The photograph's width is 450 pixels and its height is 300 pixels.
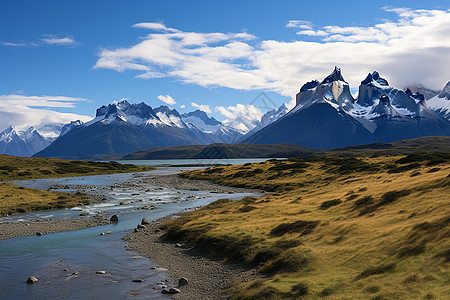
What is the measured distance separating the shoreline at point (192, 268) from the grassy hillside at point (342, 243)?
49.5 inches

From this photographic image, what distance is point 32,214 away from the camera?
195 feet

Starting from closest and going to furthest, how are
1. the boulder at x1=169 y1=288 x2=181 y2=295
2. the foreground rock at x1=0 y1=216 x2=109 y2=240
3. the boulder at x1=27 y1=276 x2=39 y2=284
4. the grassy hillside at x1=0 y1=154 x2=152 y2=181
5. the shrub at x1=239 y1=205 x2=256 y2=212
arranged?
the boulder at x1=169 y1=288 x2=181 y2=295 → the boulder at x1=27 y1=276 x2=39 y2=284 → the foreground rock at x1=0 y1=216 x2=109 y2=240 → the shrub at x1=239 y1=205 x2=256 y2=212 → the grassy hillside at x1=0 y1=154 x2=152 y2=181

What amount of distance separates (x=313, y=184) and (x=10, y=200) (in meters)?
67.1

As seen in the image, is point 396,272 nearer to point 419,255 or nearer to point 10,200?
point 419,255

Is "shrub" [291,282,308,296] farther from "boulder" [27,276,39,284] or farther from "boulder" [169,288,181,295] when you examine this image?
"boulder" [27,276,39,284]

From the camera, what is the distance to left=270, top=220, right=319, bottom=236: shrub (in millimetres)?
33719

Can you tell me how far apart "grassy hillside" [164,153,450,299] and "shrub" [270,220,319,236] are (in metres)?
0.10

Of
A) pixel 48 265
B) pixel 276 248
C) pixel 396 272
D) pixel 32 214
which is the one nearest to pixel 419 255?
pixel 396 272

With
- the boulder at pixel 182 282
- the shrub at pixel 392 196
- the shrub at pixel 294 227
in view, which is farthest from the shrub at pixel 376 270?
the shrub at pixel 392 196

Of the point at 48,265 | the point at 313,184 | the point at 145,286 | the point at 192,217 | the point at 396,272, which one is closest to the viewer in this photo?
the point at 396,272

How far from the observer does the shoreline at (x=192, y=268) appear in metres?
24.1

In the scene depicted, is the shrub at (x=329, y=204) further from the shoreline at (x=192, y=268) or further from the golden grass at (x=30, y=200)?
the golden grass at (x=30, y=200)

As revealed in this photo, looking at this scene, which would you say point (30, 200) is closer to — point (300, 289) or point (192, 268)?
point (192, 268)

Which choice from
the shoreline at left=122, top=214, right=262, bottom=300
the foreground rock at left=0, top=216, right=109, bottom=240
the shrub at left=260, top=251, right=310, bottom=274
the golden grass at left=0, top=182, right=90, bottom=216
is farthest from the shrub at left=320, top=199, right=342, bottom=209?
the golden grass at left=0, top=182, right=90, bottom=216
